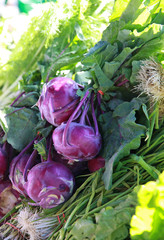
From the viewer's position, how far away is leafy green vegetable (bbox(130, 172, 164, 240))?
0.42 metres

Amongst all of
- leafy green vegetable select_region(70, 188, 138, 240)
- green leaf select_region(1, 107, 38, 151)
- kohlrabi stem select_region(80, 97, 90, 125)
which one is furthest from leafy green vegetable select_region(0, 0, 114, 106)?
leafy green vegetable select_region(70, 188, 138, 240)

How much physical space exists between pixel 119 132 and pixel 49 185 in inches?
11.6

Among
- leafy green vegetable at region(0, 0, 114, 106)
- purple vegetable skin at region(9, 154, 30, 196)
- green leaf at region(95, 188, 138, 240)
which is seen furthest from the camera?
leafy green vegetable at region(0, 0, 114, 106)

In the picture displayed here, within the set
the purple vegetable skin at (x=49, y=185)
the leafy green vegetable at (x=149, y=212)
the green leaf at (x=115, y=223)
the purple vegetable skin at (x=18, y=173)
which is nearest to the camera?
the leafy green vegetable at (x=149, y=212)

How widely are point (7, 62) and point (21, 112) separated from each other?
802 millimetres

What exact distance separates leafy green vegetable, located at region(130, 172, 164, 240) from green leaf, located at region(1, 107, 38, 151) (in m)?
0.66

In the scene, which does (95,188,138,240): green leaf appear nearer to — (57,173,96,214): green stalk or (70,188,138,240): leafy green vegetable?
(70,188,138,240): leafy green vegetable

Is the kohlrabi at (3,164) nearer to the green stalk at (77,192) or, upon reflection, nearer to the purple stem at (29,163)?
the purple stem at (29,163)

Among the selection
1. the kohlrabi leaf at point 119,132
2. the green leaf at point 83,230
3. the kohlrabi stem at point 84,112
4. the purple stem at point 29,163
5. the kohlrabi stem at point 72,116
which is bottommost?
the green leaf at point 83,230

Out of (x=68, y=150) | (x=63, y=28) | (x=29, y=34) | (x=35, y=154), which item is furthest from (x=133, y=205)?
(x=29, y=34)

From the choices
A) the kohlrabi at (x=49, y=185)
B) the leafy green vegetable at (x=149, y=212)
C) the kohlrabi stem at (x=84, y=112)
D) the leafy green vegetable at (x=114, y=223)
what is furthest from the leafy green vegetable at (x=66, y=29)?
the leafy green vegetable at (x=149, y=212)

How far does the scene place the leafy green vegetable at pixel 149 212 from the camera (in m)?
0.42

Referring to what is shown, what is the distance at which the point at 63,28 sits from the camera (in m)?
1.34

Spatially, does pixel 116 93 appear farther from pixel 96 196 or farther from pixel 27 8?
pixel 27 8
